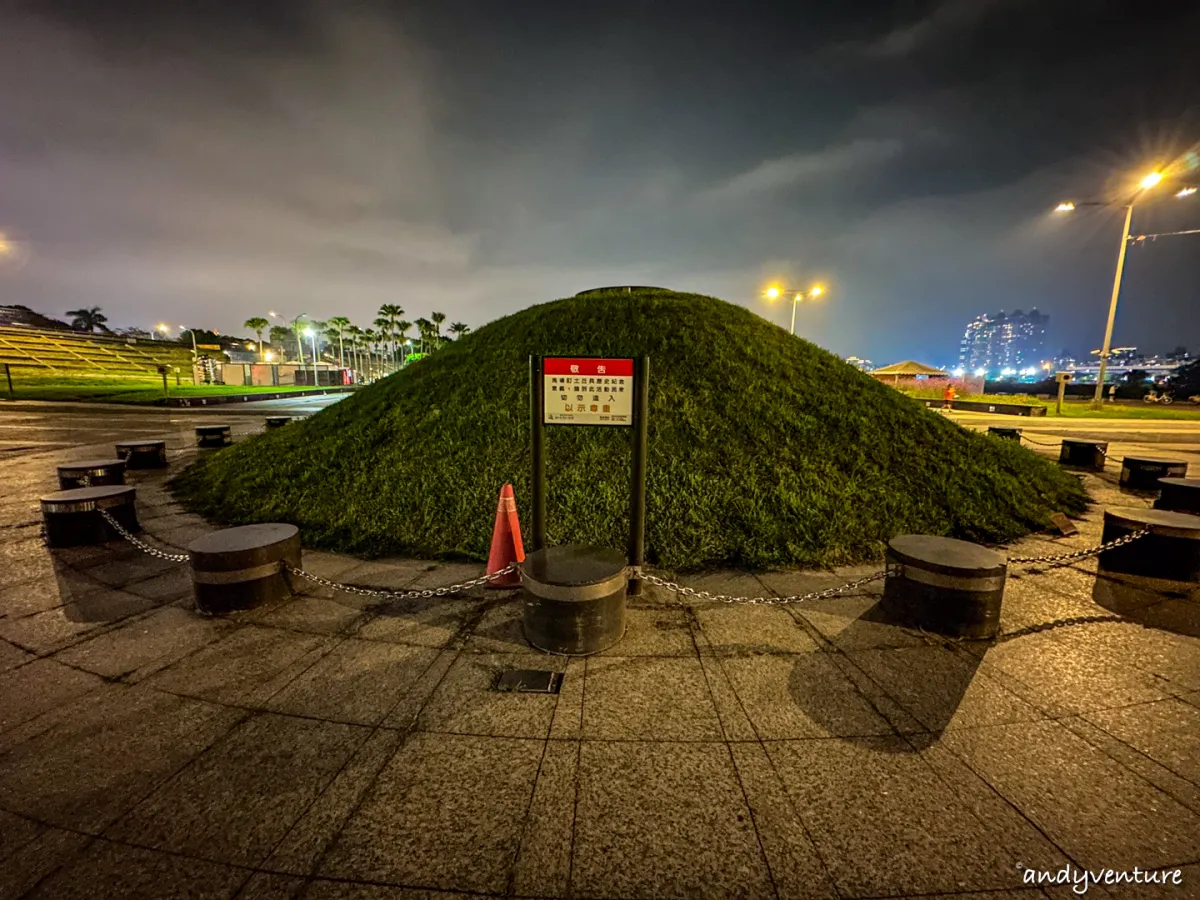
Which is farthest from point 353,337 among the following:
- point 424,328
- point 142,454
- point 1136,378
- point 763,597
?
point 1136,378

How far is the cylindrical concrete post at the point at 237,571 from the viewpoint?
4.32 m

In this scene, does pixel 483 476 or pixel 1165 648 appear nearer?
pixel 1165 648

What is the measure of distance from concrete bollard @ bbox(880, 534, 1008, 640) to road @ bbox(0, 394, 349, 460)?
1701 centimetres

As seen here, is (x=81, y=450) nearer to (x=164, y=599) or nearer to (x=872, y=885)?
(x=164, y=599)

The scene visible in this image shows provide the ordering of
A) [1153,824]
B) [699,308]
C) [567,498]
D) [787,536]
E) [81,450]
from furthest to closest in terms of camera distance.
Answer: [81,450] < [699,308] < [567,498] < [787,536] < [1153,824]

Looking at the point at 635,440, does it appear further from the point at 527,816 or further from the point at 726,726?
the point at 527,816

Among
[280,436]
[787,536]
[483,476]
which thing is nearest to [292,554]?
[483,476]

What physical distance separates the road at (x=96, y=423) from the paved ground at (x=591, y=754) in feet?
43.3

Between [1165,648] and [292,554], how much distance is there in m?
7.52

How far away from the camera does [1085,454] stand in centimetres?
1107

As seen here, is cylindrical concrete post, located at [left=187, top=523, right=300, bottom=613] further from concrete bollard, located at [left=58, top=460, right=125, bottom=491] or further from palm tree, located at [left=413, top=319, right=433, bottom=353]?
palm tree, located at [left=413, top=319, right=433, bottom=353]

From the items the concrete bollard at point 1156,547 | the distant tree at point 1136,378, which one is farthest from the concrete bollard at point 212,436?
the distant tree at point 1136,378

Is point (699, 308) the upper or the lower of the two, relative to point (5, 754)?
upper

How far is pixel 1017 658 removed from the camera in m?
3.78
